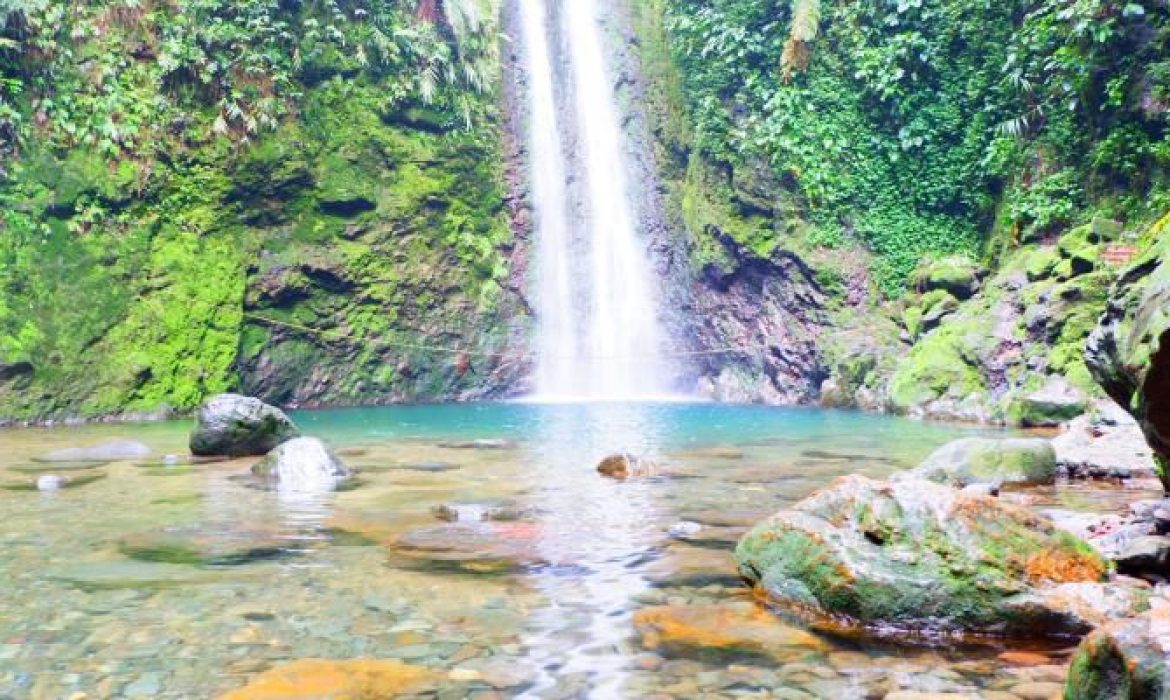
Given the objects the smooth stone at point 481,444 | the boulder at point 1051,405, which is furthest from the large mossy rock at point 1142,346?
the boulder at point 1051,405

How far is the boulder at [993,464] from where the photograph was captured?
291 inches

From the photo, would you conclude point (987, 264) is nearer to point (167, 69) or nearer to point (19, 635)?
point (167, 69)

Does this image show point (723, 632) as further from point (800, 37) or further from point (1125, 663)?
point (800, 37)

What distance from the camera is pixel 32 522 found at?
6.13 m

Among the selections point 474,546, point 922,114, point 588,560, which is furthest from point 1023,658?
point 922,114

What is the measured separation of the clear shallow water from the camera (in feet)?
10.7

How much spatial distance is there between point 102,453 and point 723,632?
862 centimetres

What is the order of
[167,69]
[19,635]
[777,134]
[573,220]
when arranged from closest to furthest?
[19,635]
[167,69]
[777,134]
[573,220]

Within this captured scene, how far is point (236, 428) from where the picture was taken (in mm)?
9852

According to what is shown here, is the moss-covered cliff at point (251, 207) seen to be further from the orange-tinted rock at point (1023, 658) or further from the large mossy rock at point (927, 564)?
the orange-tinted rock at point (1023, 658)

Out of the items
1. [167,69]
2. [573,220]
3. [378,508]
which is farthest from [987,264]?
[167,69]

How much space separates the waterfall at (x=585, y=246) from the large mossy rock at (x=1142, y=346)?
57.3 feet

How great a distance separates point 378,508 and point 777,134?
1530 cm

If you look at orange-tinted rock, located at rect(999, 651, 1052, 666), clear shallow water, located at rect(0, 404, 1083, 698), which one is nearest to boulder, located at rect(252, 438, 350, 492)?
clear shallow water, located at rect(0, 404, 1083, 698)
